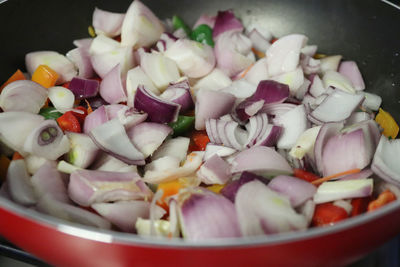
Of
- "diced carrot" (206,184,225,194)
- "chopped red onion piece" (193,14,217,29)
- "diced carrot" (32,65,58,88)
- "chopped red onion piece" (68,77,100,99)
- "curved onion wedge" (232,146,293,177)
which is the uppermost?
"chopped red onion piece" (193,14,217,29)

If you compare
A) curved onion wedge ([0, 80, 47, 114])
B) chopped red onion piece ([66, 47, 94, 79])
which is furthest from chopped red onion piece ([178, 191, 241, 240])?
chopped red onion piece ([66, 47, 94, 79])

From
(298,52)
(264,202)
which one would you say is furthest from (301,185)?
(298,52)

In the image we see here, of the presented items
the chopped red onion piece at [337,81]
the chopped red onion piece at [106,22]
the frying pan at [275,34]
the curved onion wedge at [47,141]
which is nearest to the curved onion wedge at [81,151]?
the curved onion wedge at [47,141]

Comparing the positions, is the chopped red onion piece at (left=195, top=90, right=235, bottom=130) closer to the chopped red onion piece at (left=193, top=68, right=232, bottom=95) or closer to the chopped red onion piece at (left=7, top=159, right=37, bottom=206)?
the chopped red onion piece at (left=193, top=68, right=232, bottom=95)

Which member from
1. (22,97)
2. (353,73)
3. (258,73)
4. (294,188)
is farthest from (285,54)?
(22,97)

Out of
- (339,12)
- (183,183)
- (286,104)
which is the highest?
(339,12)

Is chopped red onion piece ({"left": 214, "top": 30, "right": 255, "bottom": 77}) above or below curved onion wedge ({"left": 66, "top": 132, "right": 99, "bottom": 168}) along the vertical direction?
above

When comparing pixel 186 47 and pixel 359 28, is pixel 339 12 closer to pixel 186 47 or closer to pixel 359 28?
pixel 359 28
